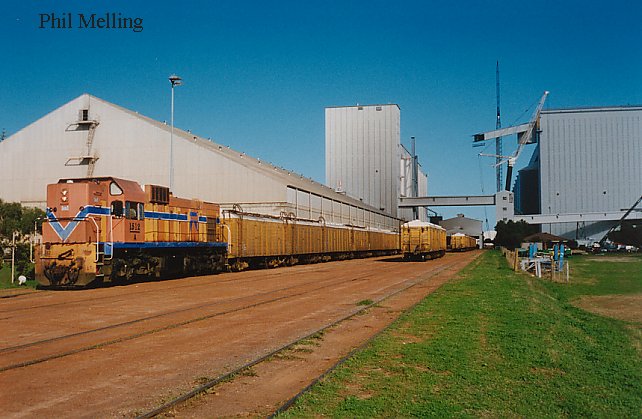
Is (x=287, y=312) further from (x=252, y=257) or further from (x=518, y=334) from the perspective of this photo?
(x=252, y=257)

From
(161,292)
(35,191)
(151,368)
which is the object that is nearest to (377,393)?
(151,368)

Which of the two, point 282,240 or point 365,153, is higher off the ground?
point 365,153

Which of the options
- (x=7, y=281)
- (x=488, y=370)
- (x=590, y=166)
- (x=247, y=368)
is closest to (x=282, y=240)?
(x=7, y=281)

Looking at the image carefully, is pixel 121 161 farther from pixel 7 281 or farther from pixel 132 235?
pixel 132 235

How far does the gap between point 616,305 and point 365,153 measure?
74518 millimetres

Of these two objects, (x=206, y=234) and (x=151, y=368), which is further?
(x=206, y=234)

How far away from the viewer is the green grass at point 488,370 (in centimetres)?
635

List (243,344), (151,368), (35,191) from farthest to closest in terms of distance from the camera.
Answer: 1. (35,191)
2. (243,344)
3. (151,368)

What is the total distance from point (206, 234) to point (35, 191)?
33125 millimetres

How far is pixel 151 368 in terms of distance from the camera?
8.30 m

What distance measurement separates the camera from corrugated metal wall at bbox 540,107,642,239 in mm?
109812

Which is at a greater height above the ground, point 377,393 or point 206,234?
point 206,234

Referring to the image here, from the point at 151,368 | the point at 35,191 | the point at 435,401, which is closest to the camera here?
the point at 435,401

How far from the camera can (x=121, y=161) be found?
53719 mm
